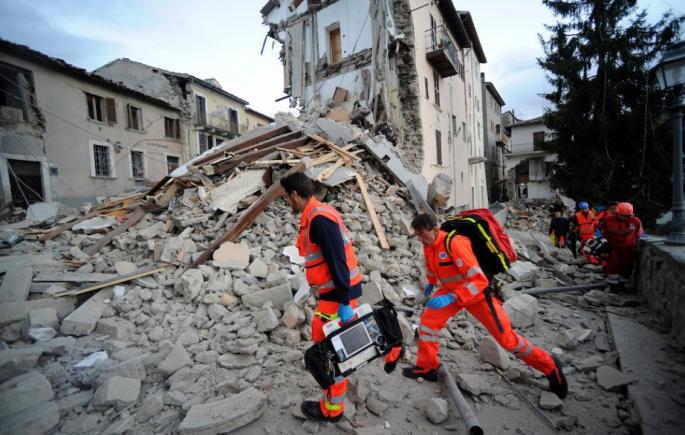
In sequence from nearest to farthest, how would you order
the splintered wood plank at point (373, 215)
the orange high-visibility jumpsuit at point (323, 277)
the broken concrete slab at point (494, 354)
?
the orange high-visibility jumpsuit at point (323, 277), the broken concrete slab at point (494, 354), the splintered wood plank at point (373, 215)

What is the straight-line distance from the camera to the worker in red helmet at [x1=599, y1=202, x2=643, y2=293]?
5.23 m

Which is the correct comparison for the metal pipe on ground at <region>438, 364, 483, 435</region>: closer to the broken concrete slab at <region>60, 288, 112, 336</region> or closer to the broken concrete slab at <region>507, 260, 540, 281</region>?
the broken concrete slab at <region>507, 260, 540, 281</region>

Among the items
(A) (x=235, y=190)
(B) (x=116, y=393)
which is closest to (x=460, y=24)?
(A) (x=235, y=190)

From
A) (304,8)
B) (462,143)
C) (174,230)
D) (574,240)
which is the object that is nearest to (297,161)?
(174,230)

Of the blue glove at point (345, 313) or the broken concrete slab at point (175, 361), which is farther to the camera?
the broken concrete slab at point (175, 361)

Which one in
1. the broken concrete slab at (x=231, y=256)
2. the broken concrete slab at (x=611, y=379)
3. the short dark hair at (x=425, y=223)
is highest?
the short dark hair at (x=425, y=223)

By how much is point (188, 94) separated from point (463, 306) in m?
25.9

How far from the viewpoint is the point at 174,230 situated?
6031 millimetres

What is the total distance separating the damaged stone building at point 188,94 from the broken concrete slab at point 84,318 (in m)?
21.3

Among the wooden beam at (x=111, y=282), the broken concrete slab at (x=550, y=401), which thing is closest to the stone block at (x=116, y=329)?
the wooden beam at (x=111, y=282)

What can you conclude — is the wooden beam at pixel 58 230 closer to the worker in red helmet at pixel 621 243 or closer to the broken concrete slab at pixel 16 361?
the broken concrete slab at pixel 16 361

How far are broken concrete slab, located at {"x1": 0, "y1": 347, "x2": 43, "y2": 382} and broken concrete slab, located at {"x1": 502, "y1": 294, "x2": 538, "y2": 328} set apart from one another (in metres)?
5.22

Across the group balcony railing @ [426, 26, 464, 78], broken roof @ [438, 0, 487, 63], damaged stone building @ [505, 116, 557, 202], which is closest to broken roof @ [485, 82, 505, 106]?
damaged stone building @ [505, 116, 557, 202]

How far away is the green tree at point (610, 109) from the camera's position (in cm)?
1337
